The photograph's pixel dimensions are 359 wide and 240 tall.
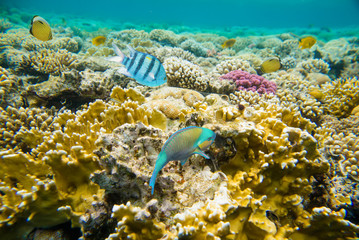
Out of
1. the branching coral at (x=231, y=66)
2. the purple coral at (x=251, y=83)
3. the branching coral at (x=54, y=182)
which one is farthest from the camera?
the branching coral at (x=231, y=66)

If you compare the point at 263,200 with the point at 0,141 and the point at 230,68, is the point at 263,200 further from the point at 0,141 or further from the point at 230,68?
the point at 230,68

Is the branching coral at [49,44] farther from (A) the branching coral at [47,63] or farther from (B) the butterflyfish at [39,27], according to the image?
(B) the butterflyfish at [39,27]

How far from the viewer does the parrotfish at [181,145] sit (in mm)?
1269

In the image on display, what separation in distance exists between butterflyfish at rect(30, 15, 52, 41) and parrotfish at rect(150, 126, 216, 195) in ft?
18.8

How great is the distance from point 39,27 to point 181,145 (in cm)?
583

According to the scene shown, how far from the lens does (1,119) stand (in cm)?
323

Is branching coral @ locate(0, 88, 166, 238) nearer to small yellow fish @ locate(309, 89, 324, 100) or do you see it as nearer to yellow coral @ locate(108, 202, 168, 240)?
yellow coral @ locate(108, 202, 168, 240)

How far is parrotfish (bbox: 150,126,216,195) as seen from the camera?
49.9 inches

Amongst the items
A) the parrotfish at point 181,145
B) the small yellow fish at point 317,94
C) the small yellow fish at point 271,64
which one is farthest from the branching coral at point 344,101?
the parrotfish at point 181,145

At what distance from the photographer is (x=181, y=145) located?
1309 millimetres

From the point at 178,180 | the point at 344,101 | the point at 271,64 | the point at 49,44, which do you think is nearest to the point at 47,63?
the point at 49,44

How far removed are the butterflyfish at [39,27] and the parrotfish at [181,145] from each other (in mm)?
5723

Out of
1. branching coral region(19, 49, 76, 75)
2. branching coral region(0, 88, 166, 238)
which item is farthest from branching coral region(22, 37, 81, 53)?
branching coral region(0, 88, 166, 238)

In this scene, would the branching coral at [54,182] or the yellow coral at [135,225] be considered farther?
the branching coral at [54,182]
